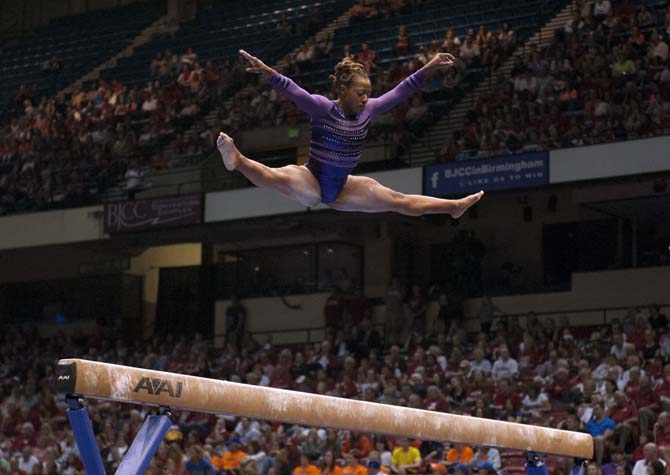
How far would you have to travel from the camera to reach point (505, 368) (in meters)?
14.7

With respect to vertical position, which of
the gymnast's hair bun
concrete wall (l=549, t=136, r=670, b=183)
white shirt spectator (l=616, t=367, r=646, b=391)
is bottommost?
white shirt spectator (l=616, t=367, r=646, b=391)

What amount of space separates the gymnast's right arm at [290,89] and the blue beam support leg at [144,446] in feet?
6.34

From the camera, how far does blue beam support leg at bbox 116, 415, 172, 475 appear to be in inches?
227

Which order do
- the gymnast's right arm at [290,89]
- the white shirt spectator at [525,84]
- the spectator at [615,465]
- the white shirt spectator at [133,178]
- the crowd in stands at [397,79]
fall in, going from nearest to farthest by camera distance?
the gymnast's right arm at [290,89], the spectator at [615,465], the white shirt spectator at [525,84], the crowd in stands at [397,79], the white shirt spectator at [133,178]

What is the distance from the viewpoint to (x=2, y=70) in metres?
28.7

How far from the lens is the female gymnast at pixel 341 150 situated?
6758 millimetres

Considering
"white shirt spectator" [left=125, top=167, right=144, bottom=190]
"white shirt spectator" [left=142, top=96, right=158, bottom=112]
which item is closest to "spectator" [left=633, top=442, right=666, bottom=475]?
"white shirt spectator" [left=125, top=167, right=144, bottom=190]

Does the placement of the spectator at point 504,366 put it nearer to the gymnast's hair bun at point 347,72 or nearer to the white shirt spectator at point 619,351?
the white shirt spectator at point 619,351

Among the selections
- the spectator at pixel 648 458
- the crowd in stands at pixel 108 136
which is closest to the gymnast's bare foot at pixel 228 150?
the spectator at pixel 648 458

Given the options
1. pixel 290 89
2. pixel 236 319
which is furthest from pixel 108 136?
pixel 290 89

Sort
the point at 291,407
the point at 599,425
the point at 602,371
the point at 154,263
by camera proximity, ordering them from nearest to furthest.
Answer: the point at 291,407
the point at 599,425
the point at 602,371
the point at 154,263

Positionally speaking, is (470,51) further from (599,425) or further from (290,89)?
(290,89)

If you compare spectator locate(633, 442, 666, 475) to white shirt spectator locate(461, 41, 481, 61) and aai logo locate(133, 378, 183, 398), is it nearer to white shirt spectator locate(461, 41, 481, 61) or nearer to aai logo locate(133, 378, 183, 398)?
aai logo locate(133, 378, 183, 398)

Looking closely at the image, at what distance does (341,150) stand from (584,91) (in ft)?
34.3
